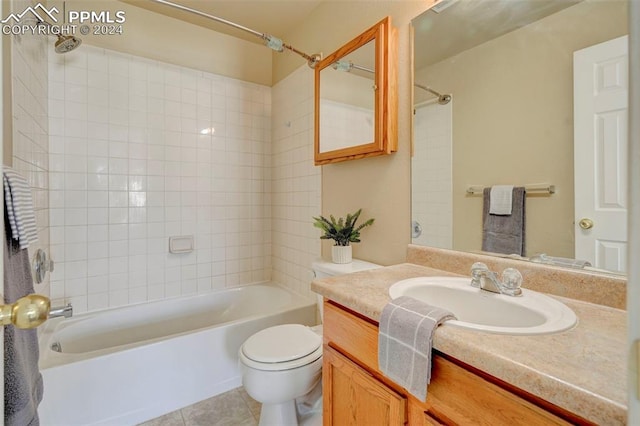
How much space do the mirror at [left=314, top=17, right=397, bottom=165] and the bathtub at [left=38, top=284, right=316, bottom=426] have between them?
1174mm

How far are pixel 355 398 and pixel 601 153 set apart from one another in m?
1.03

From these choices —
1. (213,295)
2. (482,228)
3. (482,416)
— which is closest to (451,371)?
(482,416)

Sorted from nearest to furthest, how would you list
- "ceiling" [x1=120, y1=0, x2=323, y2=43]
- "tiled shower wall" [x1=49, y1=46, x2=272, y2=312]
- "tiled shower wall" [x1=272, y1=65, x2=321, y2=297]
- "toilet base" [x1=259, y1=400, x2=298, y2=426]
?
"toilet base" [x1=259, y1=400, x2=298, y2=426] → "tiled shower wall" [x1=49, y1=46, x2=272, y2=312] → "ceiling" [x1=120, y1=0, x2=323, y2=43] → "tiled shower wall" [x1=272, y1=65, x2=321, y2=297]

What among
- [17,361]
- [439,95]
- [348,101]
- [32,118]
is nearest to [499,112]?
[439,95]

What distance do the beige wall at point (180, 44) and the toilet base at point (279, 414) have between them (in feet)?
7.84

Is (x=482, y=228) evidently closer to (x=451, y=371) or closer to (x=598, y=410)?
(x=451, y=371)

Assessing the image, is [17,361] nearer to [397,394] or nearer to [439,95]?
[397,394]

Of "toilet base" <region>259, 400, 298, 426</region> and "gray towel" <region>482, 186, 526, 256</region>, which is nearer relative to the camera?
"gray towel" <region>482, 186, 526, 256</region>

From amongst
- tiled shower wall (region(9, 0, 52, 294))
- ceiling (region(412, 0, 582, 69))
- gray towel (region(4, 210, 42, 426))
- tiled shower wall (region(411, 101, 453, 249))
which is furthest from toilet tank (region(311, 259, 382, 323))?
tiled shower wall (region(9, 0, 52, 294))

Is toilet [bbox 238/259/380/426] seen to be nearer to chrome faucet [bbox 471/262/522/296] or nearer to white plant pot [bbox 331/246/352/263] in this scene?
white plant pot [bbox 331/246/352/263]

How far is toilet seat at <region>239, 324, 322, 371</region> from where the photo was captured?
127cm

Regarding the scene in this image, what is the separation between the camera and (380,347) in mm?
758

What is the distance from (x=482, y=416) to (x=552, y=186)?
0.75 meters

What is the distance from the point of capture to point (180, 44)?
2266 millimetres
